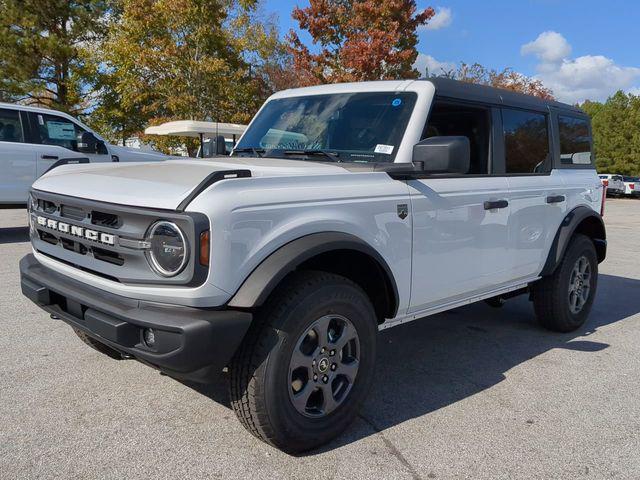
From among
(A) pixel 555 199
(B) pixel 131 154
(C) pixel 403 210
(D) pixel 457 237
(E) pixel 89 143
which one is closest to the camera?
(C) pixel 403 210

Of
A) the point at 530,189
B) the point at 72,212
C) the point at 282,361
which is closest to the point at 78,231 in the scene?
the point at 72,212

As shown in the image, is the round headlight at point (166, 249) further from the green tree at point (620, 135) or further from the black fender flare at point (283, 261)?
the green tree at point (620, 135)

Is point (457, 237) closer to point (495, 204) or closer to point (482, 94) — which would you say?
point (495, 204)

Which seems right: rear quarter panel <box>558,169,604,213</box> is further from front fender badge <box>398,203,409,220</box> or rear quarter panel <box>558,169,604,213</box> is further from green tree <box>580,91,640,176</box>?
green tree <box>580,91,640,176</box>

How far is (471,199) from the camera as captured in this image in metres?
3.58

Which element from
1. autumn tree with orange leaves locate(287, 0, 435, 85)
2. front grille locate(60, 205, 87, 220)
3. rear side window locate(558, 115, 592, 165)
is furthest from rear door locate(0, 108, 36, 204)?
autumn tree with orange leaves locate(287, 0, 435, 85)

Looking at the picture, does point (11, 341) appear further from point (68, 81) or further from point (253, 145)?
point (68, 81)

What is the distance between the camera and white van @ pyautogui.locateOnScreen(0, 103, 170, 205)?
869cm

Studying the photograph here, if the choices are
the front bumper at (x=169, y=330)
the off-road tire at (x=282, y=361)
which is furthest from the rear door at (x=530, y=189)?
the front bumper at (x=169, y=330)

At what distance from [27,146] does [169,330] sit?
7.96 m

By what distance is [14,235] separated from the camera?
9461 millimetres

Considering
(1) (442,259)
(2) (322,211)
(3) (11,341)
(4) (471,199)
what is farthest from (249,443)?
(3) (11,341)

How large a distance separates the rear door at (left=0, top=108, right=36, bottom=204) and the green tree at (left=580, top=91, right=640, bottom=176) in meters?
37.3

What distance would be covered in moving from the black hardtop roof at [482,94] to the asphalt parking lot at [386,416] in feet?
6.19
